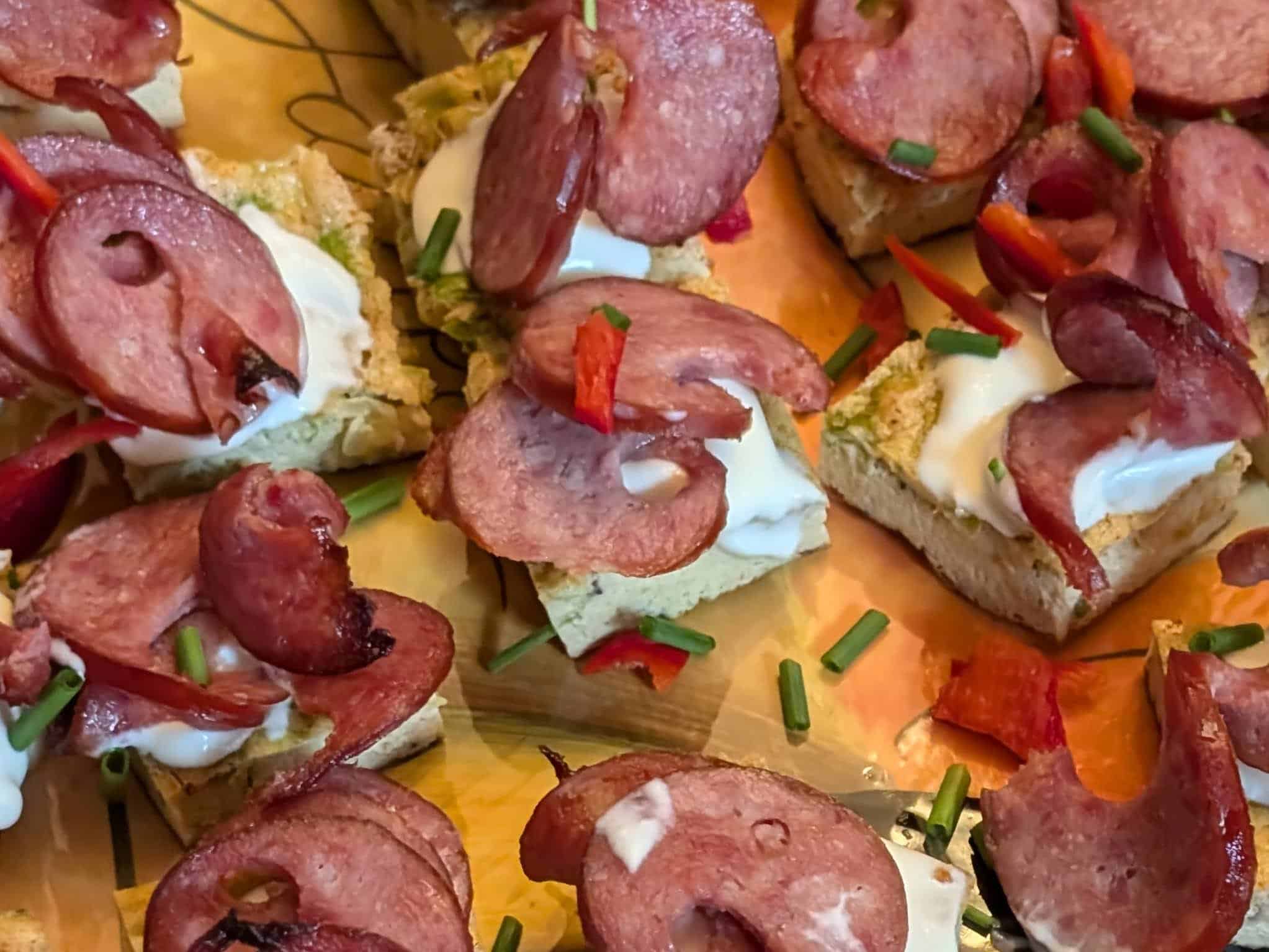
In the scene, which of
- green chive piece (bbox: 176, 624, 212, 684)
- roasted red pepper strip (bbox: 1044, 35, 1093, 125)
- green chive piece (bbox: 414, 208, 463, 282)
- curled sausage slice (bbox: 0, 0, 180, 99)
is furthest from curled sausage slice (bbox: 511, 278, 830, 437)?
curled sausage slice (bbox: 0, 0, 180, 99)

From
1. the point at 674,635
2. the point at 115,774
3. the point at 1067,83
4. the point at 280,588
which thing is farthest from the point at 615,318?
the point at 1067,83

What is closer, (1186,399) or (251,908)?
(251,908)

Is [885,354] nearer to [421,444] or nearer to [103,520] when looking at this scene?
[421,444]

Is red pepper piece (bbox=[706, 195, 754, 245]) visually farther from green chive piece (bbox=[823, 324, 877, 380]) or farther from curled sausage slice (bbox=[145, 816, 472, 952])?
curled sausage slice (bbox=[145, 816, 472, 952])

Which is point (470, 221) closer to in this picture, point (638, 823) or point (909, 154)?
point (909, 154)

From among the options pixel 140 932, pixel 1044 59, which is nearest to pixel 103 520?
pixel 140 932

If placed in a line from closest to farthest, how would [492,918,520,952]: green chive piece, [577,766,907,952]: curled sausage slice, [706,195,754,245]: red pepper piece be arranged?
[577,766,907,952]: curled sausage slice, [492,918,520,952]: green chive piece, [706,195,754,245]: red pepper piece
